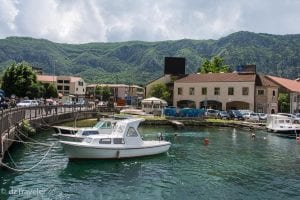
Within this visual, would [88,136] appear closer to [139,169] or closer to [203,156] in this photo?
[139,169]

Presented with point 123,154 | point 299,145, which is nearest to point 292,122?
point 299,145

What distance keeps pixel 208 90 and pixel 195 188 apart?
77.1 metres

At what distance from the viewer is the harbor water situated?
2450 centimetres

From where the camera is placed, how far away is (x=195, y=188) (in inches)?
1029

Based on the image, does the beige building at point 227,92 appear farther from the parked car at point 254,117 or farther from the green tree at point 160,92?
the parked car at point 254,117

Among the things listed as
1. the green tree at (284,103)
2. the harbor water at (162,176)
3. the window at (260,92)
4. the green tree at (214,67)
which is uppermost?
the green tree at (214,67)

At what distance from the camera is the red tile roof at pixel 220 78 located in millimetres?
96938

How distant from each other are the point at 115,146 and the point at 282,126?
39.0 meters

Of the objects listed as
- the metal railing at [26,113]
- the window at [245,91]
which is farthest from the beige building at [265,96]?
the metal railing at [26,113]

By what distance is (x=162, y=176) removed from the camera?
29922mm

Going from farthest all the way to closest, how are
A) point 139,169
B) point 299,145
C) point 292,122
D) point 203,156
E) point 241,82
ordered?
point 241,82, point 292,122, point 299,145, point 203,156, point 139,169

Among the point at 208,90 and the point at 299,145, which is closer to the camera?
the point at 299,145

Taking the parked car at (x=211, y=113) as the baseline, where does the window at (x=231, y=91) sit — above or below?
above

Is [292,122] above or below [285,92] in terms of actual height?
below
